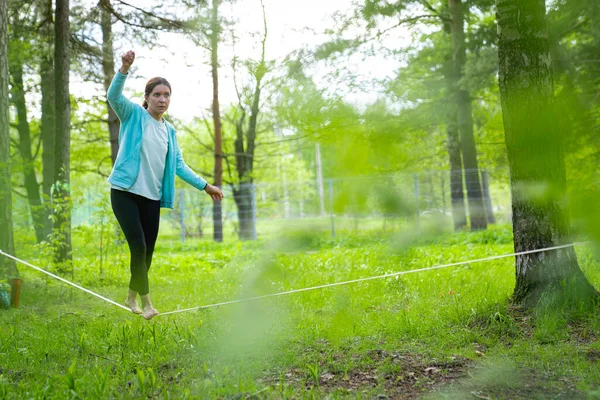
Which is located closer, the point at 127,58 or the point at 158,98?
the point at 127,58

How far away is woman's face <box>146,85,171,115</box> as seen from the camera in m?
3.61

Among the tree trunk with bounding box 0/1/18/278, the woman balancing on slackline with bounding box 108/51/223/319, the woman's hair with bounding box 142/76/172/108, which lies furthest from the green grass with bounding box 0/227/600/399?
the woman's hair with bounding box 142/76/172/108

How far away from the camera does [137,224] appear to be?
12.0ft

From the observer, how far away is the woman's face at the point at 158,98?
361 centimetres

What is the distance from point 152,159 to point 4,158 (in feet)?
8.61

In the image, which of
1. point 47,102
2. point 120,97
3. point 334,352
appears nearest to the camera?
point 334,352

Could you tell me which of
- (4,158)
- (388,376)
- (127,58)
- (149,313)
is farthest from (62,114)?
(388,376)

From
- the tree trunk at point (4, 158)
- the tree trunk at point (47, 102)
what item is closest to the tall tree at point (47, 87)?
the tree trunk at point (47, 102)

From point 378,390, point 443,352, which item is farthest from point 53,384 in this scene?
point 443,352

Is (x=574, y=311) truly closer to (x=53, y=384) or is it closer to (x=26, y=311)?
(x=53, y=384)

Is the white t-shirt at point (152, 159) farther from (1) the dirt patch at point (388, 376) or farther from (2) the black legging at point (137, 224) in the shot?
(1) the dirt patch at point (388, 376)

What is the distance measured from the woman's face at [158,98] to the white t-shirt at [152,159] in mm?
83

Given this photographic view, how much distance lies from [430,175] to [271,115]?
1.03ft

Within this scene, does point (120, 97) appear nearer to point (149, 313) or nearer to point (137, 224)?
point (137, 224)
